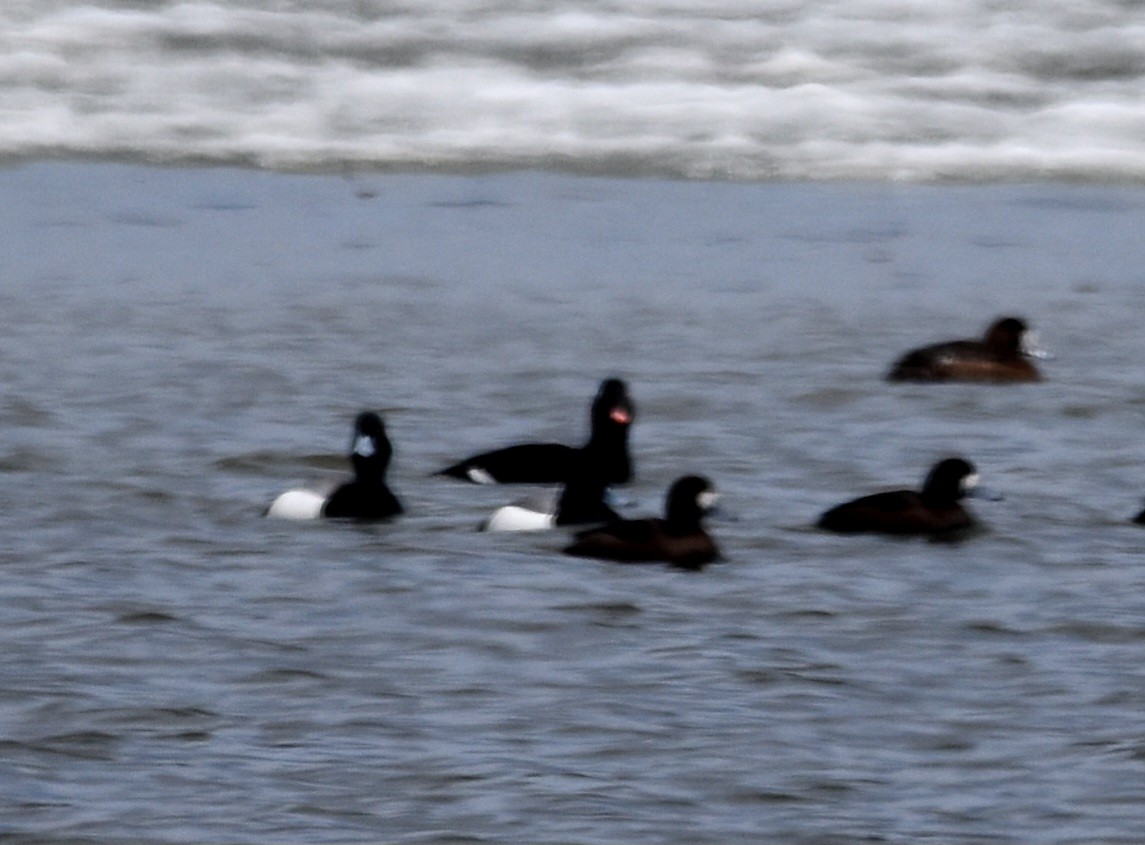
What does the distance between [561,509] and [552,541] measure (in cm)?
37

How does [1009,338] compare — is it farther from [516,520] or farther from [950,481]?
[516,520]

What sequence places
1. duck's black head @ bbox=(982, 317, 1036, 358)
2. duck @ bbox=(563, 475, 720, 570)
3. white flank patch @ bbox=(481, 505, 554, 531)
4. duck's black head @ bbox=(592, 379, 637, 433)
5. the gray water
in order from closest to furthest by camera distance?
the gray water < duck @ bbox=(563, 475, 720, 570) < white flank patch @ bbox=(481, 505, 554, 531) < duck's black head @ bbox=(592, 379, 637, 433) < duck's black head @ bbox=(982, 317, 1036, 358)

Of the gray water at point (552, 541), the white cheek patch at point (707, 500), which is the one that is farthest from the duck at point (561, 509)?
the white cheek patch at point (707, 500)

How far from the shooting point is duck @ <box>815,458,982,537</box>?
8.29m

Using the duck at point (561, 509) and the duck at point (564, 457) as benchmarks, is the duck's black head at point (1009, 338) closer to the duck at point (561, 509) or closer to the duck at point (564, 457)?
the duck at point (564, 457)

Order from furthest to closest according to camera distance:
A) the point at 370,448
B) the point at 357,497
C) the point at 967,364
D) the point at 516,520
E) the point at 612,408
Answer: the point at 967,364 → the point at 612,408 → the point at 370,448 → the point at 357,497 → the point at 516,520

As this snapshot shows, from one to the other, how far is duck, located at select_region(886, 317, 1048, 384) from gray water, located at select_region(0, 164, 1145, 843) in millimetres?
100

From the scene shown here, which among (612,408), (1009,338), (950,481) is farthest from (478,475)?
(1009,338)

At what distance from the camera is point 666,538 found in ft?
26.0

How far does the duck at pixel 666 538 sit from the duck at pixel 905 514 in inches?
16.4

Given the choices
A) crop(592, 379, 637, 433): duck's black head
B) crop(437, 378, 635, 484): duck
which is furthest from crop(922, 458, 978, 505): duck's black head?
crop(592, 379, 637, 433): duck's black head

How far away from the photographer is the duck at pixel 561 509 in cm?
850

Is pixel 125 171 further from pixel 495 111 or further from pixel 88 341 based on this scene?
pixel 88 341

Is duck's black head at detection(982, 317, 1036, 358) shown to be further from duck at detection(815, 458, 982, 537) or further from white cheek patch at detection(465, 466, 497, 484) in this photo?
duck at detection(815, 458, 982, 537)
